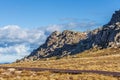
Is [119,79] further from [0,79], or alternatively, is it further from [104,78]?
[0,79]

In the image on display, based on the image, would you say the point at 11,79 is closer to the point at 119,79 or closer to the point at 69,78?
the point at 69,78

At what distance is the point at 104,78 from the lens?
4516 centimetres

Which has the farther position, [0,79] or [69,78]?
[69,78]

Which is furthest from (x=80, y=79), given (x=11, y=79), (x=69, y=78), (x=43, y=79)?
(x=11, y=79)

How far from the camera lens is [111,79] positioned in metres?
44.0

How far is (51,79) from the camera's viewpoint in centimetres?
4306

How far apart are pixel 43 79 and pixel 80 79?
4.85 m

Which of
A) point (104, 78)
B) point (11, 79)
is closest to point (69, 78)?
point (104, 78)

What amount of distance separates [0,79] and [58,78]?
7.47 meters

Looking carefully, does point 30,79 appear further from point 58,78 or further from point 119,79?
point 119,79

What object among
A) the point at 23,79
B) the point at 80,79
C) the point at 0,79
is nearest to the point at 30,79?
the point at 23,79

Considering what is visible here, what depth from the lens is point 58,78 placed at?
4444 cm

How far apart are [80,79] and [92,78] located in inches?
72.4

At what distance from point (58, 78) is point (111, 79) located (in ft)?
22.5
